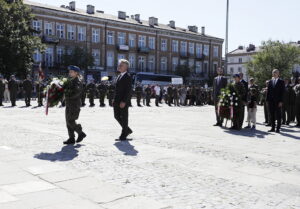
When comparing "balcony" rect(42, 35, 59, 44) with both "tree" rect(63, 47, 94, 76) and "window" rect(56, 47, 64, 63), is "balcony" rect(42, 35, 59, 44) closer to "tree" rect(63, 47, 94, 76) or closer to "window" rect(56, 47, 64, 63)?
"window" rect(56, 47, 64, 63)

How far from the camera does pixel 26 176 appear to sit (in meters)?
5.11

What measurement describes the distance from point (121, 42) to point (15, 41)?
26422 mm

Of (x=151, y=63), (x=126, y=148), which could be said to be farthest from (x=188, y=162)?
(x=151, y=63)

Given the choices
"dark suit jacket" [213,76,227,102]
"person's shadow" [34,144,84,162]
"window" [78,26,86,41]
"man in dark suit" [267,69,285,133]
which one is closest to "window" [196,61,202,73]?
"window" [78,26,86,41]

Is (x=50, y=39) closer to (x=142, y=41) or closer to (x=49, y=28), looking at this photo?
(x=49, y=28)

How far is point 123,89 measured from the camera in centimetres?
839

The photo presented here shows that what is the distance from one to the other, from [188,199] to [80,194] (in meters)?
1.23

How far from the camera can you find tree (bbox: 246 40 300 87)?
6053 centimetres

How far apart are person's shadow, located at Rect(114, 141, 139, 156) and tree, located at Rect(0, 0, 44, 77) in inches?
1213

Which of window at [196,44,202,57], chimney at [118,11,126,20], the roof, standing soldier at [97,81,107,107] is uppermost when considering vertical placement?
chimney at [118,11,126,20]

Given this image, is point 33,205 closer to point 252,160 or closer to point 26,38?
point 252,160

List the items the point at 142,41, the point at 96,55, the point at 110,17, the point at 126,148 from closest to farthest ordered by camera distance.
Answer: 1. the point at 126,148
2. the point at 96,55
3. the point at 110,17
4. the point at 142,41

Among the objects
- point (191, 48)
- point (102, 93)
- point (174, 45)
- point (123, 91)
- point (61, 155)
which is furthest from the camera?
point (191, 48)

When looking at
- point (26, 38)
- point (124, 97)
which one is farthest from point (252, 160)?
point (26, 38)
